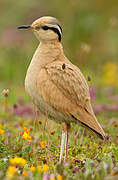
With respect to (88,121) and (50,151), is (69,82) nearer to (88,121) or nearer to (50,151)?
(88,121)

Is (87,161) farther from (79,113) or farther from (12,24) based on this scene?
(12,24)

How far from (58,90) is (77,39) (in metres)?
8.27

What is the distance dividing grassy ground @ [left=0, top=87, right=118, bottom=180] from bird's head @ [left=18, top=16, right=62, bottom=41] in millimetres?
775

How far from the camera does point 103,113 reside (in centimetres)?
771

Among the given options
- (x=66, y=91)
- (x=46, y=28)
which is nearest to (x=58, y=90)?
(x=66, y=91)

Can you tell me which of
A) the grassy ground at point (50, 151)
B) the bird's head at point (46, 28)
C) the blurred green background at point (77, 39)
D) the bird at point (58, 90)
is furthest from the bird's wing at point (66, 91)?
the blurred green background at point (77, 39)

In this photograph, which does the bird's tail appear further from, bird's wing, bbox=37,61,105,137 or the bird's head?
the bird's head

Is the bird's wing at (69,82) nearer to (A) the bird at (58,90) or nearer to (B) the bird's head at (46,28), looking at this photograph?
(A) the bird at (58,90)

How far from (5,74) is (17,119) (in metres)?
4.81

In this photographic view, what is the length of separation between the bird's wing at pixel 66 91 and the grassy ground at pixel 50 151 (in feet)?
0.86

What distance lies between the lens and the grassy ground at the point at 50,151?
3.96m

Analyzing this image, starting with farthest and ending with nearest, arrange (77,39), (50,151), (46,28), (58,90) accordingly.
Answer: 1. (77,39)
2. (50,151)
3. (46,28)
4. (58,90)

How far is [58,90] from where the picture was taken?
4.71 m

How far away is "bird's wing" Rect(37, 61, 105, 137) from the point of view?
4.68m
